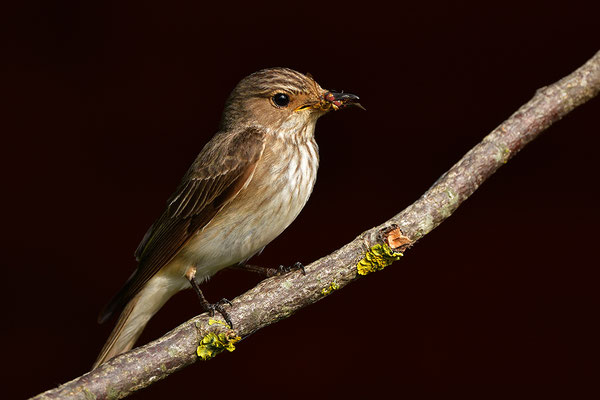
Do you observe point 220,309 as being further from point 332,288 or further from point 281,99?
point 281,99

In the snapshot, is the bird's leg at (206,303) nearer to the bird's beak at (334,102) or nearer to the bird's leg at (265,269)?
the bird's leg at (265,269)

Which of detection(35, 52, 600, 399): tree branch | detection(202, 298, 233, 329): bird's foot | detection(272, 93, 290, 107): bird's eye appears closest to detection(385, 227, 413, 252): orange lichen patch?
detection(35, 52, 600, 399): tree branch

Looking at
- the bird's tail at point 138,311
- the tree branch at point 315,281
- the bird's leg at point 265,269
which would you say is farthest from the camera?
the bird's tail at point 138,311

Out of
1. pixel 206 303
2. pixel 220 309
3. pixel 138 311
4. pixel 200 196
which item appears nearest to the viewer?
pixel 220 309

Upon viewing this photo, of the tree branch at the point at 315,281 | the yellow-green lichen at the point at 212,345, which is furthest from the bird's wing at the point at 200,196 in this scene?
the yellow-green lichen at the point at 212,345

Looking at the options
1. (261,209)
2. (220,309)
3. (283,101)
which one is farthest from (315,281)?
(283,101)

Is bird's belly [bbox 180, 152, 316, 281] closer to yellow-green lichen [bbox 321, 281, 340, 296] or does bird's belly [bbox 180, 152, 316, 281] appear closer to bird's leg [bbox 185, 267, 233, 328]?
bird's leg [bbox 185, 267, 233, 328]

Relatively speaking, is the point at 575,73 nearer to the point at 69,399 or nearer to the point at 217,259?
the point at 217,259

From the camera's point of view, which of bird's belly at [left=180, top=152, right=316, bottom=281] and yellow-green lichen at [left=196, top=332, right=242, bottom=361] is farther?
bird's belly at [left=180, top=152, right=316, bottom=281]
